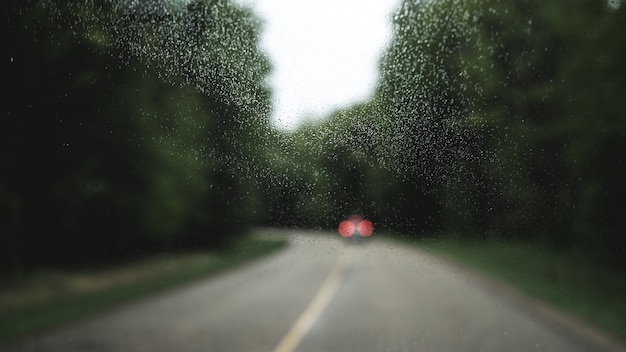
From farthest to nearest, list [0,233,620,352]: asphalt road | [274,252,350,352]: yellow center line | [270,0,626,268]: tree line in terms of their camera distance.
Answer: [274,252,350,352]: yellow center line → [0,233,620,352]: asphalt road → [270,0,626,268]: tree line

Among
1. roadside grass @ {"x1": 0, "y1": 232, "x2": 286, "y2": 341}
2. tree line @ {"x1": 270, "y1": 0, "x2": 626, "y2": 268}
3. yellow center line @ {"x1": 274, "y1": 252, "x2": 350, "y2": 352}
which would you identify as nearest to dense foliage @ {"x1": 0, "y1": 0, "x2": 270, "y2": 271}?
roadside grass @ {"x1": 0, "y1": 232, "x2": 286, "y2": 341}

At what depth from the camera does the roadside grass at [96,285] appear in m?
3.03

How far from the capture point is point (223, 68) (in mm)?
2820

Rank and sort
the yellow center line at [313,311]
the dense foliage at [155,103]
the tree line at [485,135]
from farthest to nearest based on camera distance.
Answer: the yellow center line at [313,311]
the dense foliage at [155,103]
the tree line at [485,135]

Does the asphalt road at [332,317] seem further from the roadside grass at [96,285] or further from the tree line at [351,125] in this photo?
the tree line at [351,125]

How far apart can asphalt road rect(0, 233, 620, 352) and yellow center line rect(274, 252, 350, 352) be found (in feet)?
0.05

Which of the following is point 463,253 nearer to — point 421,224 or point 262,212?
point 421,224

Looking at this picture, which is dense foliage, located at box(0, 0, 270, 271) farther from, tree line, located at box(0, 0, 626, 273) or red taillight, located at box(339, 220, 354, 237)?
red taillight, located at box(339, 220, 354, 237)

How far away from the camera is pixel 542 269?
287cm

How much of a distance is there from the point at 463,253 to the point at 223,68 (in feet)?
4.89

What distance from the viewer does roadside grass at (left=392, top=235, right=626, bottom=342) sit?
2805mm

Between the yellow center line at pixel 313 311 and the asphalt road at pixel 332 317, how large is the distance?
0.02 m

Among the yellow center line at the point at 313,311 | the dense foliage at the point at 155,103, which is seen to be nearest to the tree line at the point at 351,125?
the dense foliage at the point at 155,103

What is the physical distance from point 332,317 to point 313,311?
0.66 m
